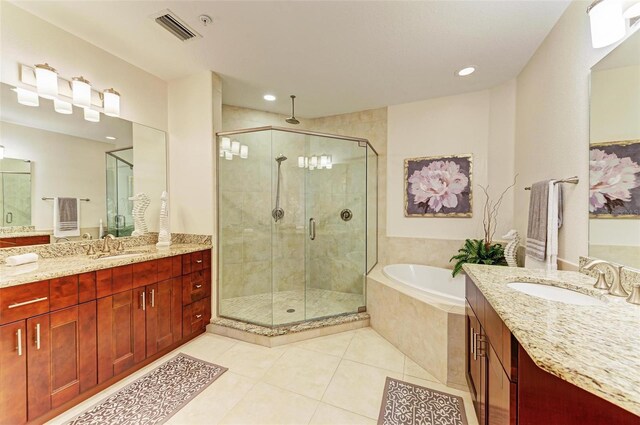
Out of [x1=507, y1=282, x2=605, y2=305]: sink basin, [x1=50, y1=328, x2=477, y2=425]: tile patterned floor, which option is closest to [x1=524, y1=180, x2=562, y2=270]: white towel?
[x1=507, y1=282, x2=605, y2=305]: sink basin

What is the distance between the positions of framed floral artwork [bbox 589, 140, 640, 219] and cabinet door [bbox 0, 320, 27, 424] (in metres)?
3.04

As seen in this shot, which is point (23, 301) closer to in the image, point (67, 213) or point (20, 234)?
point (20, 234)

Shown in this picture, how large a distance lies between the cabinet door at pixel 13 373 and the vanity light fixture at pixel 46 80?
1.54 meters

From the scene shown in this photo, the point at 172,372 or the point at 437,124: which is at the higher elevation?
the point at 437,124

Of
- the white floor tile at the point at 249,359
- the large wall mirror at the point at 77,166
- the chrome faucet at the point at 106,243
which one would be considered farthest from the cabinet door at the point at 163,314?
the large wall mirror at the point at 77,166

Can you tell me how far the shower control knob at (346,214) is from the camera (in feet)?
10.5

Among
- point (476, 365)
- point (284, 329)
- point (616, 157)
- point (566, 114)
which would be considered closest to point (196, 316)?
point (284, 329)

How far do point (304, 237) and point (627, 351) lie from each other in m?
2.49

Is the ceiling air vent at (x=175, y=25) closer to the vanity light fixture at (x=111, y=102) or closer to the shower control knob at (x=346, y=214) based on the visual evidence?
the vanity light fixture at (x=111, y=102)

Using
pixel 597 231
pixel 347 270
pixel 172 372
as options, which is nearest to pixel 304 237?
pixel 347 270

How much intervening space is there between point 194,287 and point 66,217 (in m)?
1.13

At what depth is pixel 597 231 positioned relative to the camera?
4.17 feet

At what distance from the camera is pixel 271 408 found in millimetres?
1522

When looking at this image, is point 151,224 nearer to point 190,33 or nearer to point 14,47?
point 14,47
